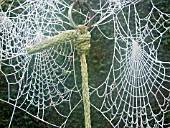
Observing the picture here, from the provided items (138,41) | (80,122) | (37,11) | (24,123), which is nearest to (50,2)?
(37,11)

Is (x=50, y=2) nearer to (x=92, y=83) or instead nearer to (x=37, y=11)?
(x=37, y=11)

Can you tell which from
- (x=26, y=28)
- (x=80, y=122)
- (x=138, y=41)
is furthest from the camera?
(x=80, y=122)

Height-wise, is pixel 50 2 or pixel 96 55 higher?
pixel 50 2

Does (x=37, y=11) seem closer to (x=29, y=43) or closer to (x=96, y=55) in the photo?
(x=29, y=43)

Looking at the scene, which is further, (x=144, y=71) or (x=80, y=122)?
(x=80, y=122)

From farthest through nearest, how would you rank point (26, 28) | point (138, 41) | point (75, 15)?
point (75, 15) → point (26, 28) → point (138, 41)

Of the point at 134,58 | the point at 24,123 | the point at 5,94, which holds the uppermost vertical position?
the point at 134,58

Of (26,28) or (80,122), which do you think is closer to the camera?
(26,28)

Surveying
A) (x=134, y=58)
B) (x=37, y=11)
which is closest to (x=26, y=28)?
(x=37, y=11)

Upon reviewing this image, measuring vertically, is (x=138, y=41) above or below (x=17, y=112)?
above
